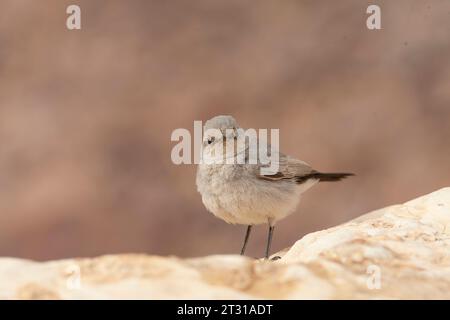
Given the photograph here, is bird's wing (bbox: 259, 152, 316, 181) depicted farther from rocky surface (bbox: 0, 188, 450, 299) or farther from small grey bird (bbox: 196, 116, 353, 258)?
rocky surface (bbox: 0, 188, 450, 299)

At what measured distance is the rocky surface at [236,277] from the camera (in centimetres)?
205

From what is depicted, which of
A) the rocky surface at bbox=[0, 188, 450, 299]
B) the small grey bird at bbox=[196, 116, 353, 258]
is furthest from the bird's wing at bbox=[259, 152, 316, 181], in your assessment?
the rocky surface at bbox=[0, 188, 450, 299]

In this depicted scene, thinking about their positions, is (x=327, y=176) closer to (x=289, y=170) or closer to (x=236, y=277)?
(x=289, y=170)

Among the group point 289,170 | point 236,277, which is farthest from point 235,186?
point 236,277

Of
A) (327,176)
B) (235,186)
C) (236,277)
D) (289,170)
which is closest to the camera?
(236,277)

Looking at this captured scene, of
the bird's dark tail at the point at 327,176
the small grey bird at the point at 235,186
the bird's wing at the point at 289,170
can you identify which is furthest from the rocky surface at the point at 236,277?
→ the bird's dark tail at the point at 327,176

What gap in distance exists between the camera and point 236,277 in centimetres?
212

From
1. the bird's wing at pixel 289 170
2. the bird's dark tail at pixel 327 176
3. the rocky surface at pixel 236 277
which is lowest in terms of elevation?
the rocky surface at pixel 236 277

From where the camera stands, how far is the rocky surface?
2049mm

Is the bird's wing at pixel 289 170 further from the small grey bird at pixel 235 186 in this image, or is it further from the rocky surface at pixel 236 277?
the rocky surface at pixel 236 277

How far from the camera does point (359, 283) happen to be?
215cm
